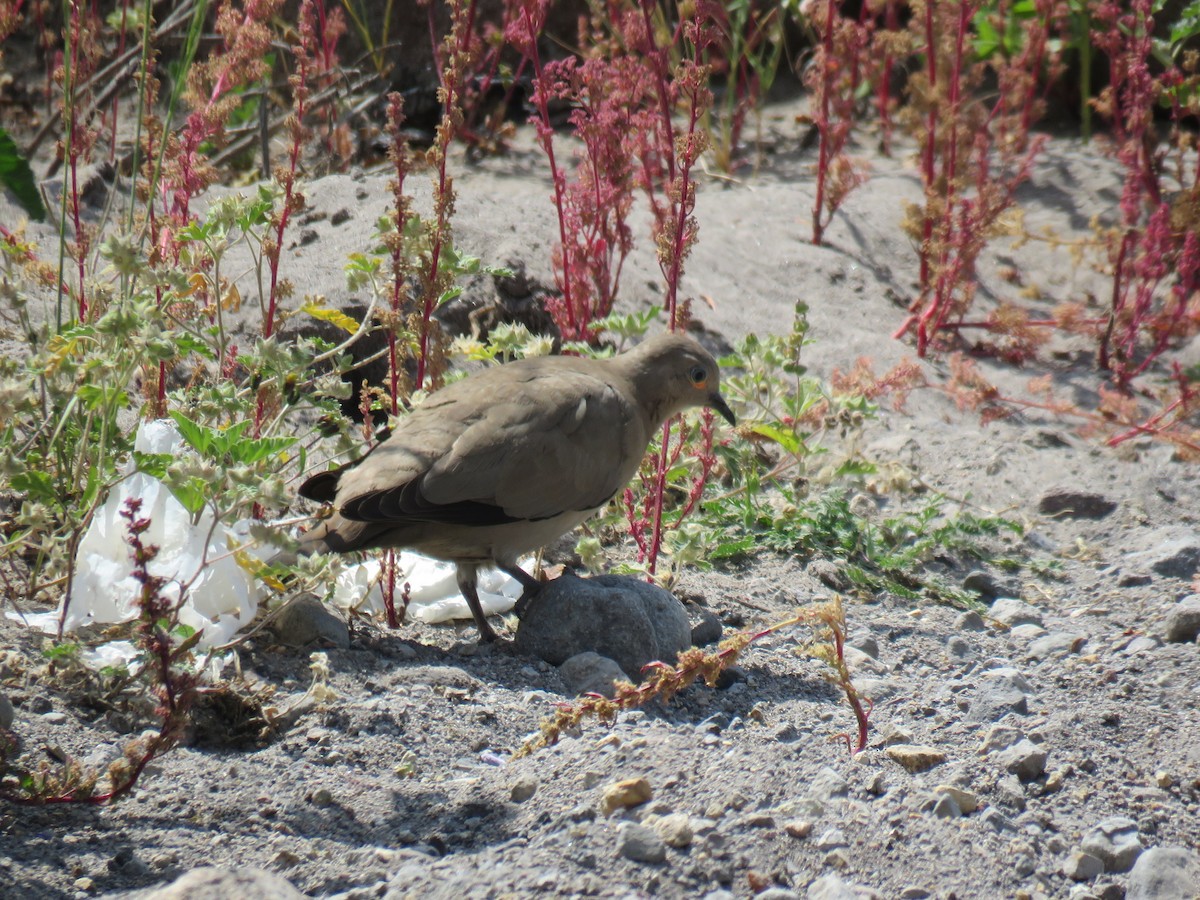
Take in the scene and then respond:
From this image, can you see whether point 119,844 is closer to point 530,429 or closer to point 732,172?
point 530,429

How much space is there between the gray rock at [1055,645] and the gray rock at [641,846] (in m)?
1.92

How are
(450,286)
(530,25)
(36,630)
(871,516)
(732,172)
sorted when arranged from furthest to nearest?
1. (732,172)
2. (871,516)
3. (530,25)
4. (450,286)
5. (36,630)

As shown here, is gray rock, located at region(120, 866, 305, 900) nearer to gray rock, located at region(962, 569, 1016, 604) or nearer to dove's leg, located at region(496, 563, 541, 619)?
dove's leg, located at region(496, 563, 541, 619)

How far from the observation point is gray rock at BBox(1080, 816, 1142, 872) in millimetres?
2730

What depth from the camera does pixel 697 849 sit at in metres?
2.57

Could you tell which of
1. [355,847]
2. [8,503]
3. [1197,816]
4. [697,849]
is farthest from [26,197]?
[1197,816]

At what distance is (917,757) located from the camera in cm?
307

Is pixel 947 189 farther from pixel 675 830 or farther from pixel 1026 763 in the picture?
pixel 675 830

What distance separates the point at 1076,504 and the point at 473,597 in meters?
2.75

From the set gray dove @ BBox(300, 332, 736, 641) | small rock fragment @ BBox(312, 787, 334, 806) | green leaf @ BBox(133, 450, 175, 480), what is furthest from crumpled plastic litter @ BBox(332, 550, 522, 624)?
small rock fragment @ BBox(312, 787, 334, 806)

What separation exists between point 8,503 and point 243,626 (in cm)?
99

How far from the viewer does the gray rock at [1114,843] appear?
2730 millimetres

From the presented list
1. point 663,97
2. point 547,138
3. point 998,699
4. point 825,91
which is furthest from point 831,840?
point 825,91

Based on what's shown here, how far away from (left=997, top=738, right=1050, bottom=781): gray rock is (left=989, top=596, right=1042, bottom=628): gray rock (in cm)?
135
